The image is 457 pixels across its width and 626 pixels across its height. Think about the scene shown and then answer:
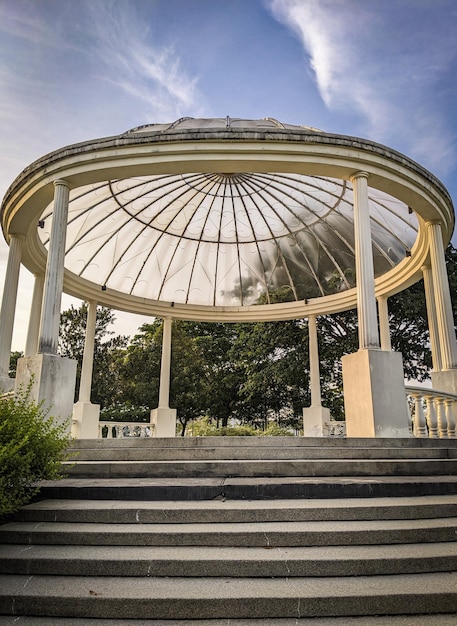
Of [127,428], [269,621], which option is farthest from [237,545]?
[127,428]

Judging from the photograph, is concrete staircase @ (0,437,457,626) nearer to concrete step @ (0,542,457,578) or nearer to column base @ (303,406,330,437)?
concrete step @ (0,542,457,578)

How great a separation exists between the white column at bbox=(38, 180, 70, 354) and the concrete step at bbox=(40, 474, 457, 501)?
507 cm

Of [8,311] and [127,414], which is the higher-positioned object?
[8,311]

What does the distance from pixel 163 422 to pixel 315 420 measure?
23.4 ft

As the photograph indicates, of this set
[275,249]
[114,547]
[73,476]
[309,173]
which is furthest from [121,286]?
[114,547]

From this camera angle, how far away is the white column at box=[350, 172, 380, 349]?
434 inches

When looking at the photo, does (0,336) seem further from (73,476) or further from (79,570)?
(79,570)

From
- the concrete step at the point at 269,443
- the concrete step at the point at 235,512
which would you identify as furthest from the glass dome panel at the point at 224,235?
the concrete step at the point at 235,512

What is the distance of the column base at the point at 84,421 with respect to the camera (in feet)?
57.8

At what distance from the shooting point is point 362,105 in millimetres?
14500

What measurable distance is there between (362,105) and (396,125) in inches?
79.0

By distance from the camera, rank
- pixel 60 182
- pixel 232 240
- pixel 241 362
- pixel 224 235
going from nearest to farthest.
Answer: pixel 60 182, pixel 224 235, pixel 232 240, pixel 241 362

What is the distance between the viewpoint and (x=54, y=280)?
36.7ft

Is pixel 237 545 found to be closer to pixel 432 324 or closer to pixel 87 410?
pixel 432 324
